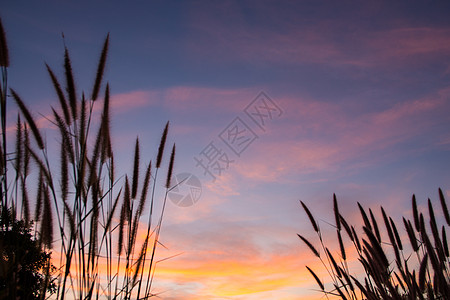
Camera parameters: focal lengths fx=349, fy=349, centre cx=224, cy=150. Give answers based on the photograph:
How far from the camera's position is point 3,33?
7.90ft

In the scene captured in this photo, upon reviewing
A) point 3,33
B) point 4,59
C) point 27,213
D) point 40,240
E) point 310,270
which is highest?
point 3,33

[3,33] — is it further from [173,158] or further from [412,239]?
[412,239]

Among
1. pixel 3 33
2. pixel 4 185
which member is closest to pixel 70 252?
pixel 4 185

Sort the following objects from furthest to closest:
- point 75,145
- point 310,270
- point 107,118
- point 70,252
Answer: point 310,270, point 107,118, point 75,145, point 70,252

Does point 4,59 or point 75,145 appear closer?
point 4,59

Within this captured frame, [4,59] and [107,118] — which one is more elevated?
[4,59]

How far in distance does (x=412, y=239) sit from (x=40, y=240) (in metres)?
3.50

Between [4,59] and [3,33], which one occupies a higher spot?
[3,33]

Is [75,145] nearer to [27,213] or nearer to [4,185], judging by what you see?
[4,185]

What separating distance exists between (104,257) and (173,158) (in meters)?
1.26

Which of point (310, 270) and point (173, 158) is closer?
point (310, 270)

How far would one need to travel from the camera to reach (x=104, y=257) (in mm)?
3168

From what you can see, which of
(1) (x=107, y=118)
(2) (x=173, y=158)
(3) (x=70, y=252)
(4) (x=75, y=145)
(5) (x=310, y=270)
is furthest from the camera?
(2) (x=173, y=158)

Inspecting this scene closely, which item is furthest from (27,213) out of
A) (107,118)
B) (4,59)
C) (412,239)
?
(412,239)
